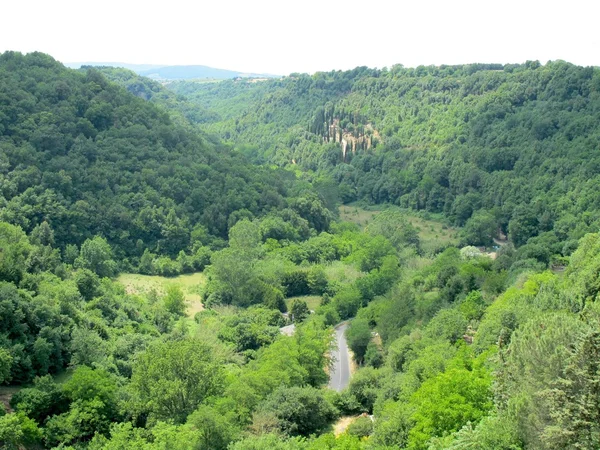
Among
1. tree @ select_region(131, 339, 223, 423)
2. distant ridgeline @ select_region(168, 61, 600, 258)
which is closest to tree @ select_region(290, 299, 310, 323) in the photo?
distant ridgeline @ select_region(168, 61, 600, 258)

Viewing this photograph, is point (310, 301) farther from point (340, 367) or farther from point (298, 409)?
point (298, 409)

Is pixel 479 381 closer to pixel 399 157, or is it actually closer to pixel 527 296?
pixel 527 296

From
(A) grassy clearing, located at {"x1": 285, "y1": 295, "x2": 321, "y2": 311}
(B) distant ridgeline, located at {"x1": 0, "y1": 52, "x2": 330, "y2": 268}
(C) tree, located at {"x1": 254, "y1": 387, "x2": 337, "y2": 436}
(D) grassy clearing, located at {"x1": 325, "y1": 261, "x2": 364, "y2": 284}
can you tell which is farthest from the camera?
(D) grassy clearing, located at {"x1": 325, "y1": 261, "x2": 364, "y2": 284}

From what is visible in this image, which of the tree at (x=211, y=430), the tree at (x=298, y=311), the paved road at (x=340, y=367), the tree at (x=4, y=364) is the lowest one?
the paved road at (x=340, y=367)

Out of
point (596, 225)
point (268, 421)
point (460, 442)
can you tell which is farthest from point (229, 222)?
point (460, 442)

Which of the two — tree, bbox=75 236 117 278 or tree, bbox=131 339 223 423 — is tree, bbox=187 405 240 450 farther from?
tree, bbox=75 236 117 278

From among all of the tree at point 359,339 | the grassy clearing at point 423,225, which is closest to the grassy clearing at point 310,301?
the tree at point 359,339

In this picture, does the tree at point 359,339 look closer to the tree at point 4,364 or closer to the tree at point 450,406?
the tree at point 450,406
